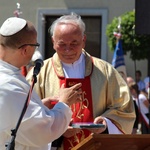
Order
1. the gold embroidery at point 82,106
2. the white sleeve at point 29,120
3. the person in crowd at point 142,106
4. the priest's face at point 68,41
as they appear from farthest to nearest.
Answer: the person in crowd at point 142,106, the gold embroidery at point 82,106, the priest's face at point 68,41, the white sleeve at point 29,120

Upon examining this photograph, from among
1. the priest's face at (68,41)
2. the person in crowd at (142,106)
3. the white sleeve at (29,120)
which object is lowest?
the person in crowd at (142,106)

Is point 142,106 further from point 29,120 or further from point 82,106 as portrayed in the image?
point 29,120

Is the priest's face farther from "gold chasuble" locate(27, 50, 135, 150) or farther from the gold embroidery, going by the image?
the gold embroidery

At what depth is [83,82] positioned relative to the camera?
13.7 ft

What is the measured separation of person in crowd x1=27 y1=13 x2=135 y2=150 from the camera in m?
4.00

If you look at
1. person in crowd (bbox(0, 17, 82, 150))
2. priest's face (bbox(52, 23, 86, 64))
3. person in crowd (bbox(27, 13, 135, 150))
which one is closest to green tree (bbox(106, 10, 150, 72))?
person in crowd (bbox(27, 13, 135, 150))

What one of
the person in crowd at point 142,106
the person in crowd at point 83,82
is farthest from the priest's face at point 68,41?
the person in crowd at point 142,106

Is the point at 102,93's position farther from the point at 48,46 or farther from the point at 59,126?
the point at 48,46

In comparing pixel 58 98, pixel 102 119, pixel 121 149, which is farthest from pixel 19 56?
pixel 102 119

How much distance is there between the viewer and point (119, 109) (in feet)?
13.5

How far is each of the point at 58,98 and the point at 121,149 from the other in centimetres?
57

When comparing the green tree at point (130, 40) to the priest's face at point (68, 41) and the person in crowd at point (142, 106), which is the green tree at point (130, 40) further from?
the priest's face at point (68, 41)

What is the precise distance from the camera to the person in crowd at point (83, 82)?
4.00 m

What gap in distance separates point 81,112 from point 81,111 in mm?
10
